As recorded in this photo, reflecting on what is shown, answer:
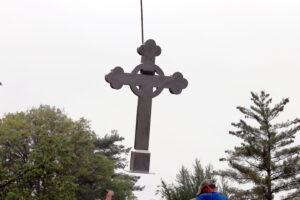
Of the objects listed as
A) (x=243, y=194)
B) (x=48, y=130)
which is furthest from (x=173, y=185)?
(x=48, y=130)

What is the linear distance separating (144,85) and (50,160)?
1766cm

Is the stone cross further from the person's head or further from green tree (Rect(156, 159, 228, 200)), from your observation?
green tree (Rect(156, 159, 228, 200))

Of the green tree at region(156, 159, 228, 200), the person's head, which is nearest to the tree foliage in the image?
the green tree at region(156, 159, 228, 200)

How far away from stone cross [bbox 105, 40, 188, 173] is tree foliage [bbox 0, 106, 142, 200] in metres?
15.7

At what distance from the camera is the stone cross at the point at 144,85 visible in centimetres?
633

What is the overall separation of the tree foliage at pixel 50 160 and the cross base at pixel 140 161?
1569 cm

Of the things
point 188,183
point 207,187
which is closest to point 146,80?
point 207,187

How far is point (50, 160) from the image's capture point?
23047 millimetres

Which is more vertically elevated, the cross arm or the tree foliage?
the tree foliage

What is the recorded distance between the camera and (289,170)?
78.5ft

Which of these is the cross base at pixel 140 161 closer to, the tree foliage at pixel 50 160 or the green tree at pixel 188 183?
the green tree at pixel 188 183

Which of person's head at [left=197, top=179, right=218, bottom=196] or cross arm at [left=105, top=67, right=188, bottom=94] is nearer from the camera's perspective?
person's head at [left=197, top=179, right=218, bottom=196]

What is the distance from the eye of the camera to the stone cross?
6.33 m

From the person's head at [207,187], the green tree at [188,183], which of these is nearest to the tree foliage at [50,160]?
the green tree at [188,183]
